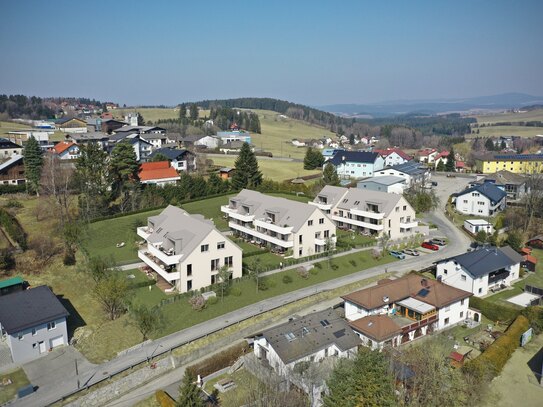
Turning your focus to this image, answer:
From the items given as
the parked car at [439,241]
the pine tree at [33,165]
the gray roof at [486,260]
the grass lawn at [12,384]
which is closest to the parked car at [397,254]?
the parked car at [439,241]

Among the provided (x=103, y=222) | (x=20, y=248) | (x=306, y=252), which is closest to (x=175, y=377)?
(x=306, y=252)

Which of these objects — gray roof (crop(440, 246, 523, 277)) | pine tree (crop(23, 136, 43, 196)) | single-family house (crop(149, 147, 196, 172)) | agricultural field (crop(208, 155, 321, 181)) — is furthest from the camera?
agricultural field (crop(208, 155, 321, 181))

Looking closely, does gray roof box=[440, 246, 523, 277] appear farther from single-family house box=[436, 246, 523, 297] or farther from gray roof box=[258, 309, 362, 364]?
gray roof box=[258, 309, 362, 364]

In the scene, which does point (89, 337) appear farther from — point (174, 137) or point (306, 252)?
point (174, 137)

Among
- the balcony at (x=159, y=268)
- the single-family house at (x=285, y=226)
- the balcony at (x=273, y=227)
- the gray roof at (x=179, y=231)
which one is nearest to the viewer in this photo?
the balcony at (x=159, y=268)

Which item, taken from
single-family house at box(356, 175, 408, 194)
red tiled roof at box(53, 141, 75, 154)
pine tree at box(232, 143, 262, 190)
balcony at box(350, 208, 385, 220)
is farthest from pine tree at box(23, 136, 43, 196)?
single-family house at box(356, 175, 408, 194)

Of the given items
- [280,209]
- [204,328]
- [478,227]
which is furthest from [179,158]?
[204,328]

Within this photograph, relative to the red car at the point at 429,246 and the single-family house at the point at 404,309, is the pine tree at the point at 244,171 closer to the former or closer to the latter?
the red car at the point at 429,246
